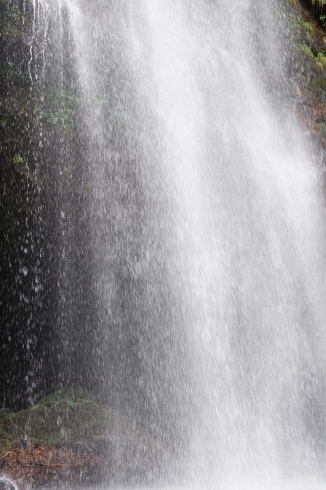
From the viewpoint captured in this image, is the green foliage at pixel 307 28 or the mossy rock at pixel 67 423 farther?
the green foliage at pixel 307 28

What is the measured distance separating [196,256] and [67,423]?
112 inches

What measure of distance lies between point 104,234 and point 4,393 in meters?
2.53

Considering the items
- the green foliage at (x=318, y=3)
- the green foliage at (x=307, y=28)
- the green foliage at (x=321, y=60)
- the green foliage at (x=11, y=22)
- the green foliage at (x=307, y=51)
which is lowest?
the green foliage at (x=11, y=22)

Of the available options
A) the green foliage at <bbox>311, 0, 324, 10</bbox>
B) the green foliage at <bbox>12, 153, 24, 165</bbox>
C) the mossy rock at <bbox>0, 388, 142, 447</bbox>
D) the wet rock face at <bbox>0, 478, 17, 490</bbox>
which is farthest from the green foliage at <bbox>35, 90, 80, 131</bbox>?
the green foliage at <bbox>311, 0, 324, 10</bbox>

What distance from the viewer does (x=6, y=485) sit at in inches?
197

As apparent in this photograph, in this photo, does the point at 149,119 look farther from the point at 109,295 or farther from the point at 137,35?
the point at 109,295

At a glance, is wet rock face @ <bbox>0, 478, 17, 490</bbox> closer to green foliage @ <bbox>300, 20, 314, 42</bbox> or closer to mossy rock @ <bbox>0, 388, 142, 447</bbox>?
mossy rock @ <bbox>0, 388, 142, 447</bbox>

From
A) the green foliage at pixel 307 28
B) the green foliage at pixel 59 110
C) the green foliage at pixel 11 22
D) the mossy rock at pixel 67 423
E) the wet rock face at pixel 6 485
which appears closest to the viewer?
the wet rock face at pixel 6 485

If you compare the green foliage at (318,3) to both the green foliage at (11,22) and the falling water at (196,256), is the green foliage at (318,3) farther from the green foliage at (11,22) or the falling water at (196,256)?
the green foliage at (11,22)

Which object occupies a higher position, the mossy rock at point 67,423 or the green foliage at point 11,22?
the green foliage at point 11,22

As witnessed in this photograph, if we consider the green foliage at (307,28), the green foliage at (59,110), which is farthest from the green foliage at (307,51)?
the green foliage at (59,110)

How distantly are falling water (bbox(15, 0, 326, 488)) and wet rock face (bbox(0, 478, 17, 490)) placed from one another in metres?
1.98

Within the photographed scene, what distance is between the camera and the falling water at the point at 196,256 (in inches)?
260

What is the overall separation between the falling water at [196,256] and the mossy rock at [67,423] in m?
0.37
